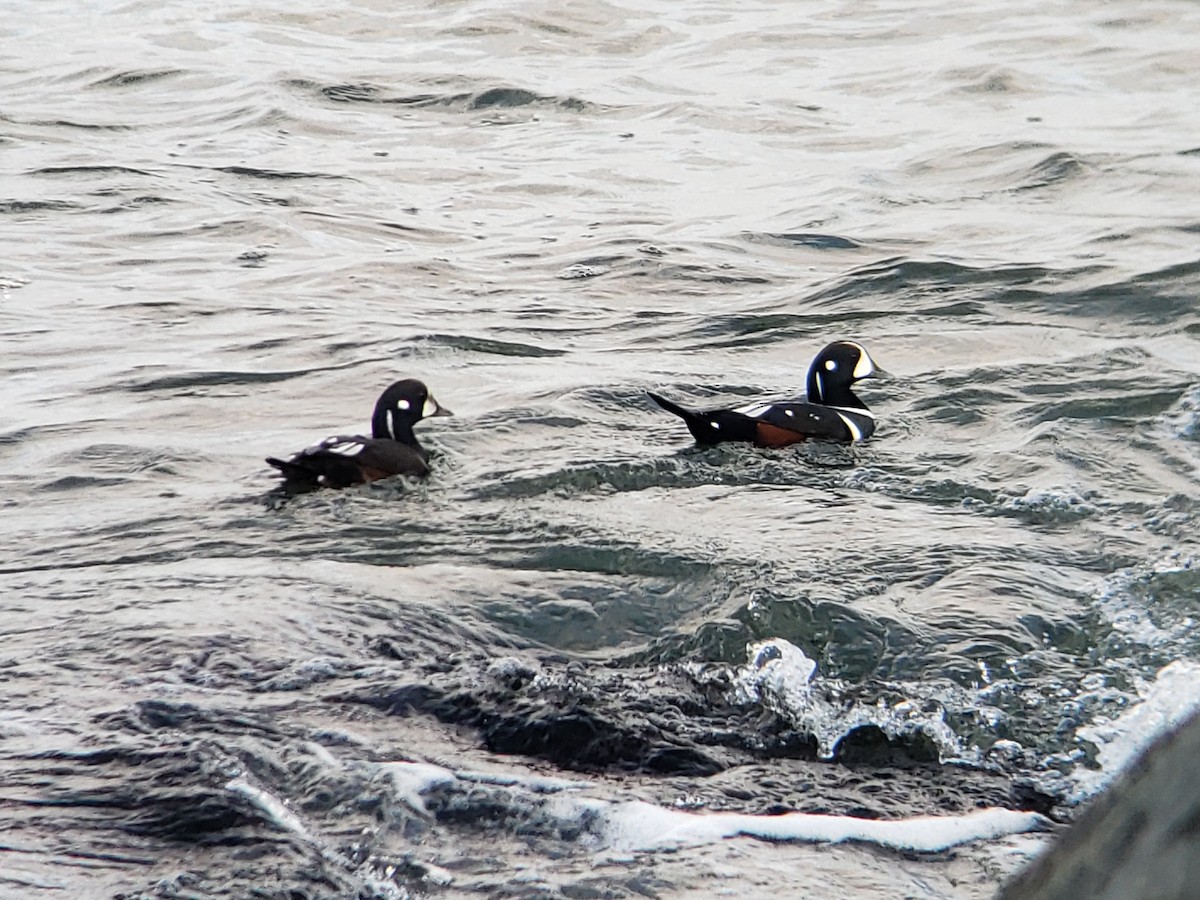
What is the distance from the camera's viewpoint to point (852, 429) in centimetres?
757

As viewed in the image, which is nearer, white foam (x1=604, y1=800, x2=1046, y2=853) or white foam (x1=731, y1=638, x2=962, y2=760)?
white foam (x1=604, y1=800, x2=1046, y2=853)

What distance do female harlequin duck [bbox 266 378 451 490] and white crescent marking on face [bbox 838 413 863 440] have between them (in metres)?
1.99

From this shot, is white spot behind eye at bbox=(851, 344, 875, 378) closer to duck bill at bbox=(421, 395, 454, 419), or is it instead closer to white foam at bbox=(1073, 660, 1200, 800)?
duck bill at bbox=(421, 395, 454, 419)

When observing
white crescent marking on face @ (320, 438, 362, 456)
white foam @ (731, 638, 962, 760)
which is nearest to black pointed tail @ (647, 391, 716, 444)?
white crescent marking on face @ (320, 438, 362, 456)

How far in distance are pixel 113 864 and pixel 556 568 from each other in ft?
8.12

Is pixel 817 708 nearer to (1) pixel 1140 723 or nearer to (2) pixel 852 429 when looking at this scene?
(1) pixel 1140 723

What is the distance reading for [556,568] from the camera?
575 cm

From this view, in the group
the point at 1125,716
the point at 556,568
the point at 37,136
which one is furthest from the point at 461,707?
the point at 37,136

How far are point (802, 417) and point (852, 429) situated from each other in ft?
0.89

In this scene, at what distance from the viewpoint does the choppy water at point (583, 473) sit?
156 inches

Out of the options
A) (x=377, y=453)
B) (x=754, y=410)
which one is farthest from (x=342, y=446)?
(x=754, y=410)

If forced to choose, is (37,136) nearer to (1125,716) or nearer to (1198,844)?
(1125,716)

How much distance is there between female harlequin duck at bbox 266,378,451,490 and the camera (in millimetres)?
6719

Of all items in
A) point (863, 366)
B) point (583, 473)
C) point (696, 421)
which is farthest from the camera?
point (863, 366)
